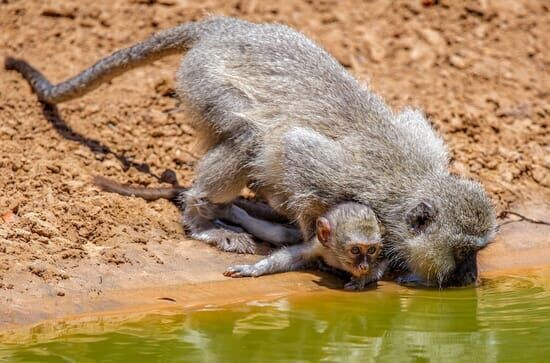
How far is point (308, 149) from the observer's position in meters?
9.41

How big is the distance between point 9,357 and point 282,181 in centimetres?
331

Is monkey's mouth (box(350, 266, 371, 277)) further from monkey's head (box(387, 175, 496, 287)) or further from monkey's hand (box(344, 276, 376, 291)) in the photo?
monkey's head (box(387, 175, 496, 287))

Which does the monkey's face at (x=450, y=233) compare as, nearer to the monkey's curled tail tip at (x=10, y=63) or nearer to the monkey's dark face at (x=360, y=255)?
the monkey's dark face at (x=360, y=255)

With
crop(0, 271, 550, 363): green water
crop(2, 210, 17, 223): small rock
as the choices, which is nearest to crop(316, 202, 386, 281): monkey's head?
crop(0, 271, 550, 363): green water

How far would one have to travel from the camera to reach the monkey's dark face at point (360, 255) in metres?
9.12

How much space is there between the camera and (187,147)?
11.8 meters

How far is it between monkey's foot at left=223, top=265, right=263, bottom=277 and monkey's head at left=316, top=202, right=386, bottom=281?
63 cm

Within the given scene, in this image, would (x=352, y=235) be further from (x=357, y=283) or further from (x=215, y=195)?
(x=215, y=195)

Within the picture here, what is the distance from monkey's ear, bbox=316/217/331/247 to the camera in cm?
920

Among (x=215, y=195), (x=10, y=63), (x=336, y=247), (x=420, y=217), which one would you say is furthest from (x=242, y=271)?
(x=10, y=63)

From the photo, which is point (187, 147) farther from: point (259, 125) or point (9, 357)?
point (9, 357)

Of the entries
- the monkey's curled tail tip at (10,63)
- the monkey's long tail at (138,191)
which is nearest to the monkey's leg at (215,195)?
the monkey's long tail at (138,191)

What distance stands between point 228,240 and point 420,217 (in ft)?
5.96

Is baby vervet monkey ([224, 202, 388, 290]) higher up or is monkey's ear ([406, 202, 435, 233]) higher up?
monkey's ear ([406, 202, 435, 233])
